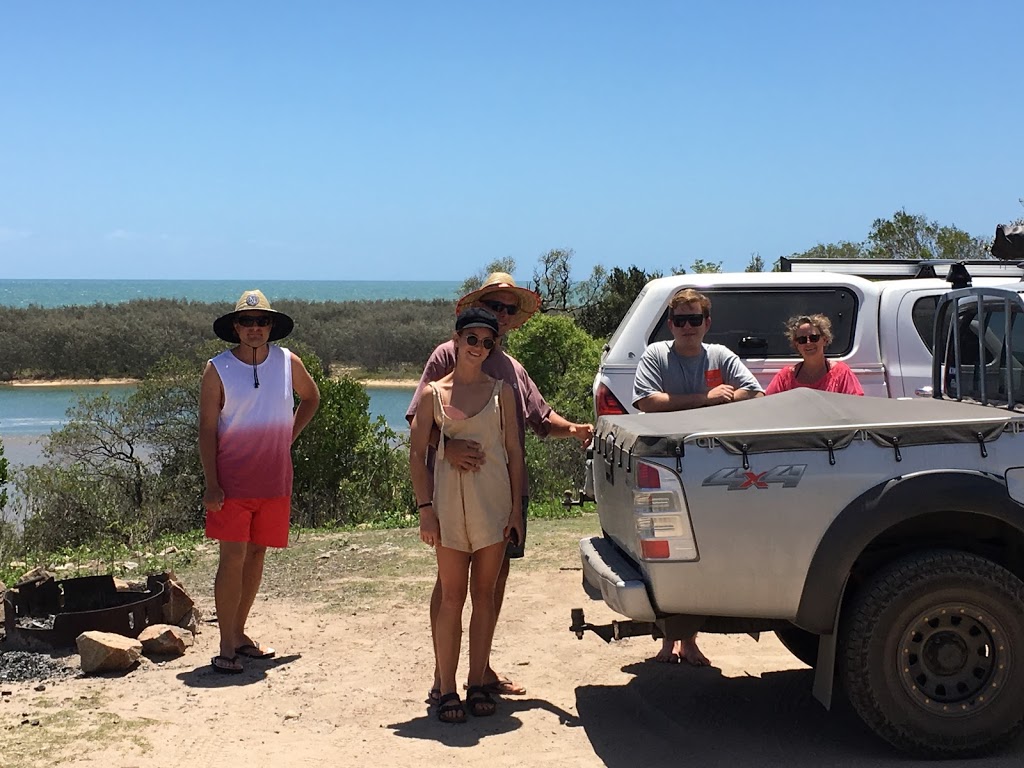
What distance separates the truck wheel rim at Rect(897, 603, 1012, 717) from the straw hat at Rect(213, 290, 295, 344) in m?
3.62

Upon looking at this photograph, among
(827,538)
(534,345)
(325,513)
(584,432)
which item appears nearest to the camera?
(827,538)

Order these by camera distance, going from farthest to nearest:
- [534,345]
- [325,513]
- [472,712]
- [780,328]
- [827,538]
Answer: [534,345], [325,513], [780,328], [472,712], [827,538]

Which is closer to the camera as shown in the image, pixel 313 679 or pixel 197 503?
pixel 313 679

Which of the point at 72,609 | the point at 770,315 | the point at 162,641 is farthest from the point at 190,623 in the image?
the point at 770,315

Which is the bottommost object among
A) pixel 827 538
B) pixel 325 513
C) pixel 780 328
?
pixel 325 513

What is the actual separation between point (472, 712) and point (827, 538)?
6.33ft

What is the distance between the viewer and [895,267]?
32.2 ft

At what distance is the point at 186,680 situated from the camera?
6242 millimetres

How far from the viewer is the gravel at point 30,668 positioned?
6.28m

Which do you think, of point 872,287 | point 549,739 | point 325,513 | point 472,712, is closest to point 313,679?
point 472,712

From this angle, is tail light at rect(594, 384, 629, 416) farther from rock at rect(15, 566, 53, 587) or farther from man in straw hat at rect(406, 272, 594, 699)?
rock at rect(15, 566, 53, 587)

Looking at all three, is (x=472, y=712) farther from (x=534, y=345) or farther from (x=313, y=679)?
(x=534, y=345)

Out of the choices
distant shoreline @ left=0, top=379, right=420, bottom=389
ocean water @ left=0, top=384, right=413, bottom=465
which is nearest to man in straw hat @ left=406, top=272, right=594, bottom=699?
ocean water @ left=0, top=384, right=413, bottom=465

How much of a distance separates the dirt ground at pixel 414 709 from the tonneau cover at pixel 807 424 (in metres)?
1.30
